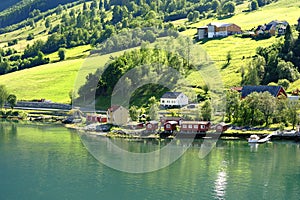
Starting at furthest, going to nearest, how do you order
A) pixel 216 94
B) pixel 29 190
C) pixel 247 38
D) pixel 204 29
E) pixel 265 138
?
pixel 204 29
pixel 247 38
pixel 216 94
pixel 265 138
pixel 29 190

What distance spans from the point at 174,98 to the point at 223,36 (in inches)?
1373

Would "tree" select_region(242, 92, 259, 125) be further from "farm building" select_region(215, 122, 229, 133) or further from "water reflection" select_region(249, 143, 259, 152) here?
"water reflection" select_region(249, 143, 259, 152)

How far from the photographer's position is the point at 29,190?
34500mm

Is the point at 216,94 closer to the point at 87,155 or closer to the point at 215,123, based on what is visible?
the point at 215,123

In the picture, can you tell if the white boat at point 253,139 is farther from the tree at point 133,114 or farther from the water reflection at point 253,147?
the tree at point 133,114

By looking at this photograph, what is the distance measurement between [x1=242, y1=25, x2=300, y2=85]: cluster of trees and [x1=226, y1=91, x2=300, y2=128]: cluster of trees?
1113 centimetres

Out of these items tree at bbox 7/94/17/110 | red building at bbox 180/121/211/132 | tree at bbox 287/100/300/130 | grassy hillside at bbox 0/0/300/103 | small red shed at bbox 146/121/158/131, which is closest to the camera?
tree at bbox 287/100/300/130

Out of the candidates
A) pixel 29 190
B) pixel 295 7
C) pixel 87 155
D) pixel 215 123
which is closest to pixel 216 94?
pixel 215 123

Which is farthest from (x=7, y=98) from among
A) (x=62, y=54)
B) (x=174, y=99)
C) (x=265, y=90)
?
(x=265, y=90)

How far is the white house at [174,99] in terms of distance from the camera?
65.0 metres

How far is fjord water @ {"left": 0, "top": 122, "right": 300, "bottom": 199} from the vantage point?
3369cm

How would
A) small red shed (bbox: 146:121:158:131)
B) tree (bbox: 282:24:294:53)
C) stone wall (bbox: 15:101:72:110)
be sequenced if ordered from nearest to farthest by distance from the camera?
small red shed (bbox: 146:121:158:131) → tree (bbox: 282:24:294:53) → stone wall (bbox: 15:101:72:110)

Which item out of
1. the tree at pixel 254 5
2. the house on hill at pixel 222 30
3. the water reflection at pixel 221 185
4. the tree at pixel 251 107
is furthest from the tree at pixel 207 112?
the tree at pixel 254 5

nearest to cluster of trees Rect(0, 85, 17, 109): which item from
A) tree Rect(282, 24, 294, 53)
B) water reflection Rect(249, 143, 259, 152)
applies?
tree Rect(282, 24, 294, 53)
